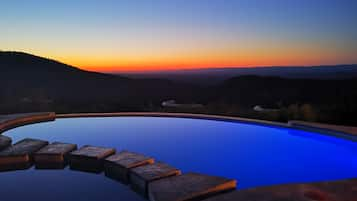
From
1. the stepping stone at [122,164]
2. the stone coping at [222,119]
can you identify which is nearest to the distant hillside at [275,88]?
the stone coping at [222,119]

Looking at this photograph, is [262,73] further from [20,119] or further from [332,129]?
[20,119]

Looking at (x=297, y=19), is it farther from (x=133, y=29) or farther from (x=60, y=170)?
(x=60, y=170)

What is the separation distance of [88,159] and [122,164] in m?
0.76

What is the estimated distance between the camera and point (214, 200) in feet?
8.88

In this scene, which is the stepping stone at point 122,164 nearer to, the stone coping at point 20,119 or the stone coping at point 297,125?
the stone coping at point 20,119

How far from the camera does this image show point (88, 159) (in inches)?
178

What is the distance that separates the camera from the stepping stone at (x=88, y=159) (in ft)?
14.7

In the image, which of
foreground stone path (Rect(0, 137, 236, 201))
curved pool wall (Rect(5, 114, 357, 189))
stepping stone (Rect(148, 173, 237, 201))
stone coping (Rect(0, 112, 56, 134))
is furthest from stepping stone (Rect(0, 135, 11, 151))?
stepping stone (Rect(148, 173, 237, 201))

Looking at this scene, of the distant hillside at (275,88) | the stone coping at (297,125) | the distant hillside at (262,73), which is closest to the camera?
the stone coping at (297,125)

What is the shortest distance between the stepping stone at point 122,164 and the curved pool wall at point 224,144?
71cm

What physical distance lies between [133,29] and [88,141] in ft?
18.8

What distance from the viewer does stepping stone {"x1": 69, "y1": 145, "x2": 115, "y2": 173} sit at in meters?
4.47

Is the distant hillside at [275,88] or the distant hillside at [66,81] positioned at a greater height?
the distant hillside at [66,81]

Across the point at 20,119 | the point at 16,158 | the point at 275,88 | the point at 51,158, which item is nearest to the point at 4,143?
the point at 16,158
